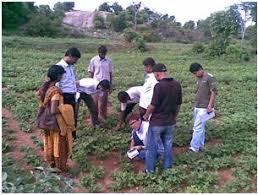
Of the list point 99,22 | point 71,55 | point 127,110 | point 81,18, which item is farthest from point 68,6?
point 71,55

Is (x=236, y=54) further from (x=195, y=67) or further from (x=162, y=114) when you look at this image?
(x=162, y=114)

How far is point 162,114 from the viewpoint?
5.10 metres

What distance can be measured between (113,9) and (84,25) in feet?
13.0

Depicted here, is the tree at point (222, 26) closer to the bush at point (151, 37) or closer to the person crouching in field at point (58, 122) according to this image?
the bush at point (151, 37)

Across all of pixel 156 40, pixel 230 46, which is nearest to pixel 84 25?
pixel 156 40

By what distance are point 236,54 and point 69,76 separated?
15842 millimetres

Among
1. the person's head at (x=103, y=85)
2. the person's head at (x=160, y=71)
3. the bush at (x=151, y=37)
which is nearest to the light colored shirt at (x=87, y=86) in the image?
the person's head at (x=103, y=85)

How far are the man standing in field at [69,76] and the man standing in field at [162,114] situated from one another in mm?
1313

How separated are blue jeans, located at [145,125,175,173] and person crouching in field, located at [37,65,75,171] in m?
0.98

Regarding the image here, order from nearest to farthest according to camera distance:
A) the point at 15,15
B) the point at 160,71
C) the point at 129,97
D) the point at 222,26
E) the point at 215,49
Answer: the point at 160,71, the point at 129,97, the point at 215,49, the point at 222,26, the point at 15,15

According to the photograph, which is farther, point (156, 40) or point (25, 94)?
point (156, 40)

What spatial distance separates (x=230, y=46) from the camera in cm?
2125

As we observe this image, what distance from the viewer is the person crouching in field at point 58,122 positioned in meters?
5.17

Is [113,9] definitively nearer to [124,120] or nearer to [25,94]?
[25,94]
